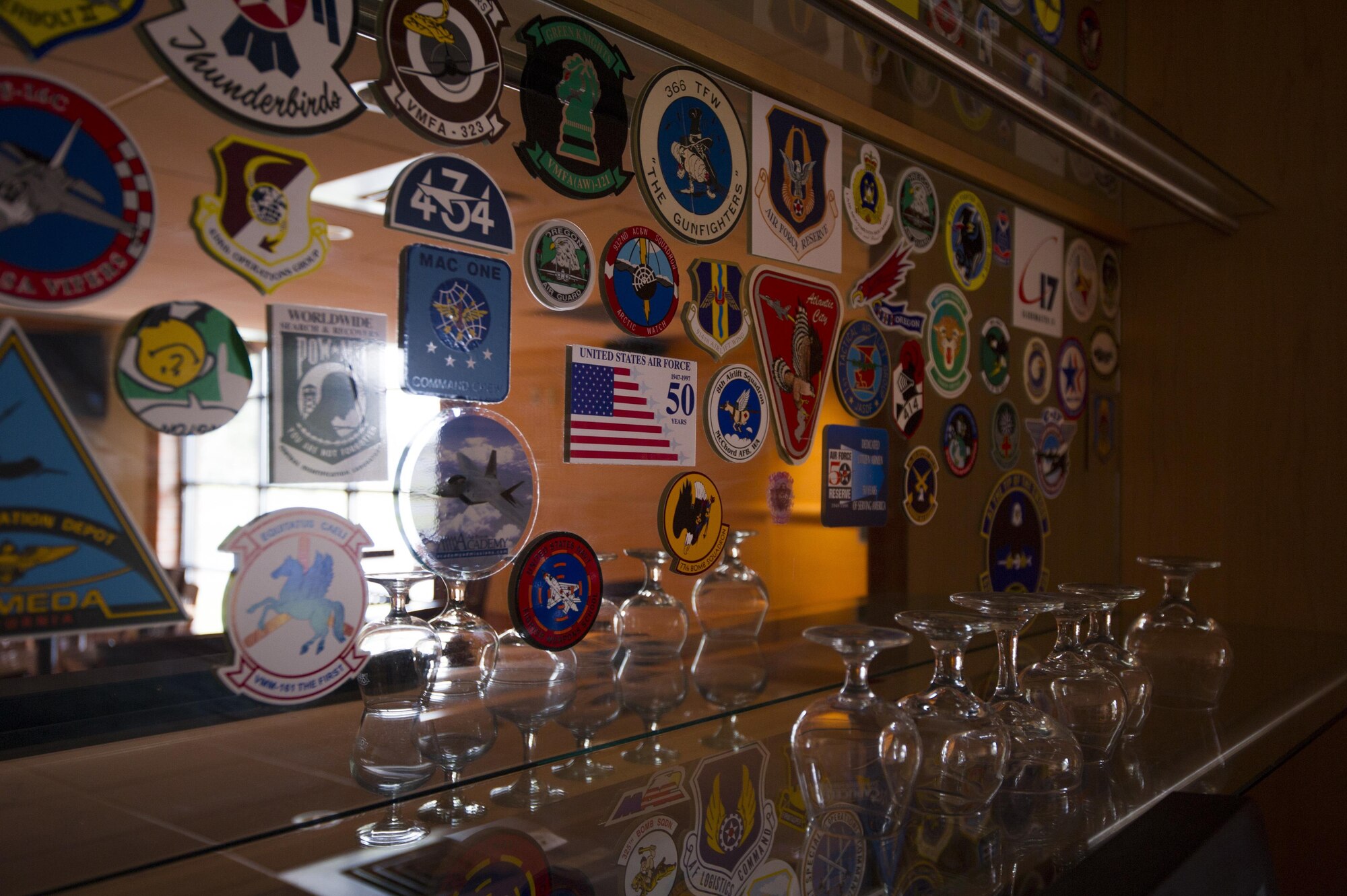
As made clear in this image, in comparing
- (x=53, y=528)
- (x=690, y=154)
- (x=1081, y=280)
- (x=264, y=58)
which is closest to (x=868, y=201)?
(x=690, y=154)

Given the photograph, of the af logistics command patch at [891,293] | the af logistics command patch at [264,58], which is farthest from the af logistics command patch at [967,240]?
the af logistics command patch at [264,58]

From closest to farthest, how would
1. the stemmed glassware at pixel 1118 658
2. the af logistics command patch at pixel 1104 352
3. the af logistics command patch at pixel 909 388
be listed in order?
the stemmed glassware at pixel 1118 658, the af logistics command patch at pixel 909 388, the af logistics command patch at pixel 1104 352

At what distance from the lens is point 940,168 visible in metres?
1.88

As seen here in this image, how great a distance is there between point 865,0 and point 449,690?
0.82 m

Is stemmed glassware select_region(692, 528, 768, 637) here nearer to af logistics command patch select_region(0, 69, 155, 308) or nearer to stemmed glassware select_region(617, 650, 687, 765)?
stemmed glassware select_region(617, 650, 687, 765)

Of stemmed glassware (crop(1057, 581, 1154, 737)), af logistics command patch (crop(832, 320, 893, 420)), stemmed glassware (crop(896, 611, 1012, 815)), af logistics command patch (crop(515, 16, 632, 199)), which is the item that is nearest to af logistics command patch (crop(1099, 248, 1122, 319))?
af logistics command patch (crop(832, 320, 893, 420))

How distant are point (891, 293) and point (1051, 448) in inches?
28.5

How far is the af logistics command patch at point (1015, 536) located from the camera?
2.01 m

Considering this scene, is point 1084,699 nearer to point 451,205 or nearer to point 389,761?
point 389,761

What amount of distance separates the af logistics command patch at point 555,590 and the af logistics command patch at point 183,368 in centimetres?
37

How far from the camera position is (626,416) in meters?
1.27

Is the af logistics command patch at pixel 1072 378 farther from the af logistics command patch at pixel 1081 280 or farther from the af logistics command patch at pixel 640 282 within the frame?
the af logistics command patch at pixel 640 282

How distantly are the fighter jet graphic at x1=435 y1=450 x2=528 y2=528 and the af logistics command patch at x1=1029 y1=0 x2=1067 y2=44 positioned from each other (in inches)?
66.6

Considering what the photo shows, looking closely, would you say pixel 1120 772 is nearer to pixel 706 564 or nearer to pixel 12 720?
pixel 706 564
